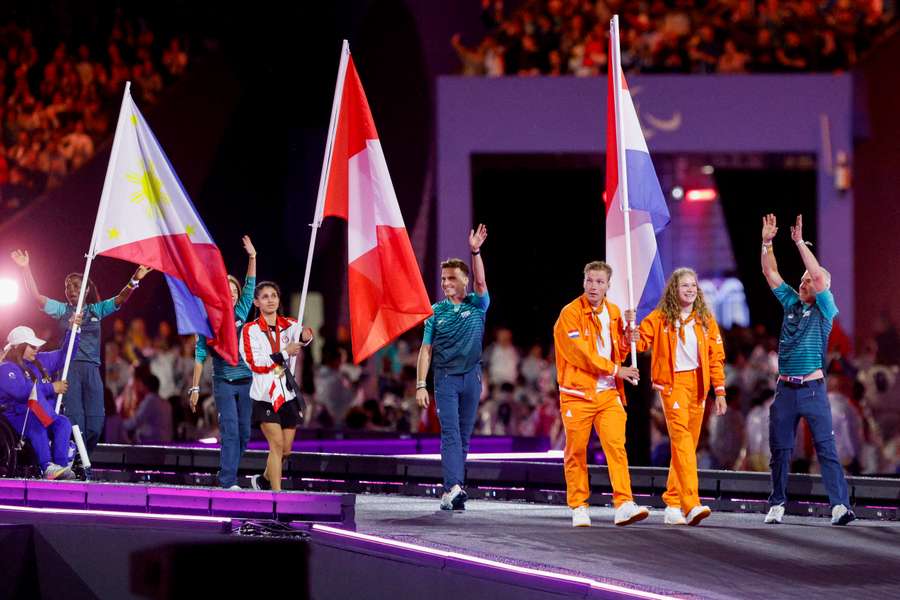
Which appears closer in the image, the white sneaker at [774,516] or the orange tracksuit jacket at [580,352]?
the orange tracksuit jacket at [580,352]

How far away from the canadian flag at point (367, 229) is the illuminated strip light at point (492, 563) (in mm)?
3257

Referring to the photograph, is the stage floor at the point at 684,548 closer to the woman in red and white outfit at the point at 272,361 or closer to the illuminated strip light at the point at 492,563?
the illuminated strip light at the point at 492,563

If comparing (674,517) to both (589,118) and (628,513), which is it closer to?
(628,513)

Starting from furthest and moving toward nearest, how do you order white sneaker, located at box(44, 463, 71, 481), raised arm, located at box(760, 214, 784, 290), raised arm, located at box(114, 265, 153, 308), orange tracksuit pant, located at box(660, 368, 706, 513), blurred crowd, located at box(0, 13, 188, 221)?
blurred crowd, located at box(0, 13, 188, 221) → raised arm, located at box(114, 265, 153, 308) → white sneaker, located at box(44, 463, 71, 481) → raised arm, located at box(760, 214, 784, 290) → orange tracksuit pant, located at box(660, 368, 706, 513)

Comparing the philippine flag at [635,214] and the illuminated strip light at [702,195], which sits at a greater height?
the illuminated strip light at [702,195]

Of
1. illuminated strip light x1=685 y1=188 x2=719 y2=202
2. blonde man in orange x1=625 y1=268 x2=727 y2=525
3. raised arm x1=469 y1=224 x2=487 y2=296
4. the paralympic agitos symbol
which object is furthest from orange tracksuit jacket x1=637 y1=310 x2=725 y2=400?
illuminated strip light x1=685 y1=188 x2=719 y2=202

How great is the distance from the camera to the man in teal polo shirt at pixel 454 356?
36.9ft

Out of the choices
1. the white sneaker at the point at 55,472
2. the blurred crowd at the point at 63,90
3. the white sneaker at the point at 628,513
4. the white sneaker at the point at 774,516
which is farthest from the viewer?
the blurred crowd at the point at 63,90

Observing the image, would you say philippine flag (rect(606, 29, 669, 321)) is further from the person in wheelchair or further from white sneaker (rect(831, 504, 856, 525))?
the person in wheelchair

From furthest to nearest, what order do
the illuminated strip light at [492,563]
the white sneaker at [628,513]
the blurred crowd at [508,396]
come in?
the blurred crowd at [508,396], the white sneaker at [628,513], the illuminated strip light at [492,563]

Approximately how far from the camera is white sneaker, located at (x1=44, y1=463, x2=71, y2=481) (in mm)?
11688

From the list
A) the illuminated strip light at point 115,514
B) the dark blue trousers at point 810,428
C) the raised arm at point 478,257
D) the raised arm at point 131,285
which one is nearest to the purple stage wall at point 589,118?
the raised arm at point 131,285

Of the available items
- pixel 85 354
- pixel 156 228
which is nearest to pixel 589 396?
pixel 156 228

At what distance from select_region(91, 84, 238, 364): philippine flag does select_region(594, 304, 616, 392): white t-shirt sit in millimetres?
2925
